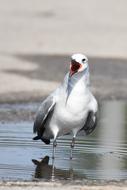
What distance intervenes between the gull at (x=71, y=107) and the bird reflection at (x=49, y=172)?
0.46 metres

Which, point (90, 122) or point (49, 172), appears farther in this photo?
point (90, 122)

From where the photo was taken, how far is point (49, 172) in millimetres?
9117

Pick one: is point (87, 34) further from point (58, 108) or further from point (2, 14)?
point (58, 108)

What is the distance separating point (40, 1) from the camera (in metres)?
28.4

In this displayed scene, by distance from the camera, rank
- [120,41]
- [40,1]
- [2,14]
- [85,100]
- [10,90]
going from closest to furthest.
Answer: [85,100]
[10,90]
[120,41]
[2,14]
[40,1]

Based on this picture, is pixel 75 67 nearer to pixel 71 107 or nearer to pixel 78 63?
pixel 78 63

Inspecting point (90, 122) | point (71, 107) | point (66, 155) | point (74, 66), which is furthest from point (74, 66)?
point (66, 155)

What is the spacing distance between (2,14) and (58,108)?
51.5 feet

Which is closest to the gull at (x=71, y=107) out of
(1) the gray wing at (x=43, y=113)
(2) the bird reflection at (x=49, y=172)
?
(1) the gray wing at (x=43, y=113)

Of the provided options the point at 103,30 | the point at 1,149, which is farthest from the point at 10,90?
the point at 103,30

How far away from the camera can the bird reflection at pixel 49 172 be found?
8811 mm

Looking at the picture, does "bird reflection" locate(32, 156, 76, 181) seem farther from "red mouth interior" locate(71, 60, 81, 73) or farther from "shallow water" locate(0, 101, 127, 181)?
"red mouth interior" locate(71, 60, 81, 73)

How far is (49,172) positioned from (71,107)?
97 centimetres

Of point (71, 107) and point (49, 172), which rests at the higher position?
point (71, 107)
